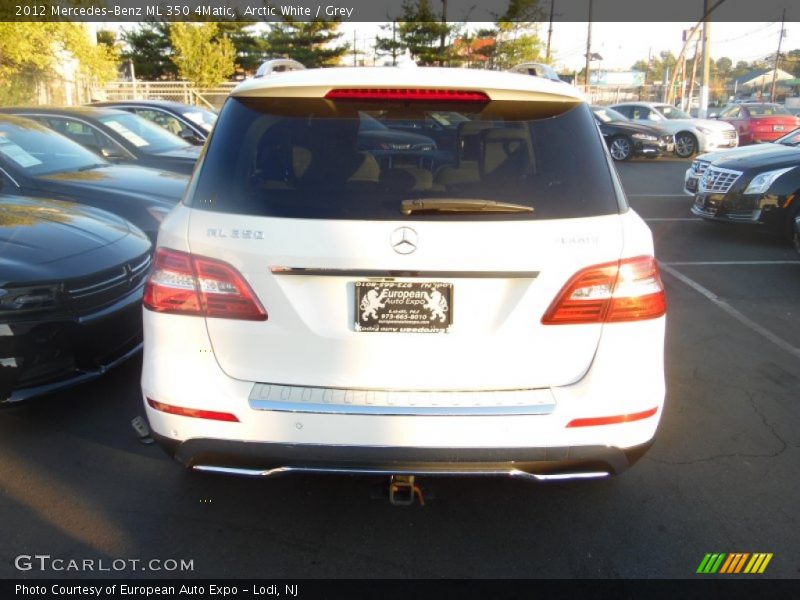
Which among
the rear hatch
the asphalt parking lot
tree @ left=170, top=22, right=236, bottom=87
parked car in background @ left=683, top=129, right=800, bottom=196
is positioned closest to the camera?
the rear hatch

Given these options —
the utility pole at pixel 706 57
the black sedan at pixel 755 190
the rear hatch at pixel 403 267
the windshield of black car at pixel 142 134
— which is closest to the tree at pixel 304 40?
the utility pole at pixel 706 57

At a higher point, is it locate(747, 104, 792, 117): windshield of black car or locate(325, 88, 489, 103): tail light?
locate(325, 88, 489, 103): tail light

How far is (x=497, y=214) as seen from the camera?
2479 millimetres

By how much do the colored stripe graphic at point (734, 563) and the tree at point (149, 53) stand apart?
1772 inches

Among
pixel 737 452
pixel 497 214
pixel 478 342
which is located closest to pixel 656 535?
pixel 737 452

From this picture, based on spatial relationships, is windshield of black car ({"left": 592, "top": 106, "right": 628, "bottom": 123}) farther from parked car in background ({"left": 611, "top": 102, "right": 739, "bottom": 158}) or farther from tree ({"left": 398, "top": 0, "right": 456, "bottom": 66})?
tree ({"left": 398, "top": 0, "right": 456, "bottom": 66})

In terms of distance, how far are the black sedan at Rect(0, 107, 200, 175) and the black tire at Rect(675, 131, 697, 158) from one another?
48.7 feet

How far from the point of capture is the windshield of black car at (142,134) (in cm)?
927

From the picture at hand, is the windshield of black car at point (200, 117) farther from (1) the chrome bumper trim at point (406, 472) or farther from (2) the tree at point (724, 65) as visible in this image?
(2) the tree at point (724, 65)

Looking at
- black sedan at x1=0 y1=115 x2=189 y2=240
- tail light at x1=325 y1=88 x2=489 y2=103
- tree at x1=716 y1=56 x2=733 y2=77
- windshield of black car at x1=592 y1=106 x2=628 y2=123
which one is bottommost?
black sedan at x1=0 y1=115 x2=189 y2=240

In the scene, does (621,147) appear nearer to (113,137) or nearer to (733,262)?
(733,262)

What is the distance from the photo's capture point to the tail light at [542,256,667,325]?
2.47 metres

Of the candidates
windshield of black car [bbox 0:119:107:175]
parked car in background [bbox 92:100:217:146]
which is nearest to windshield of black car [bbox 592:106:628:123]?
parked car in background [bbox 92:100:217:146]

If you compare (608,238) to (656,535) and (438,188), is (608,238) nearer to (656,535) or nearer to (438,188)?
(438,188)
